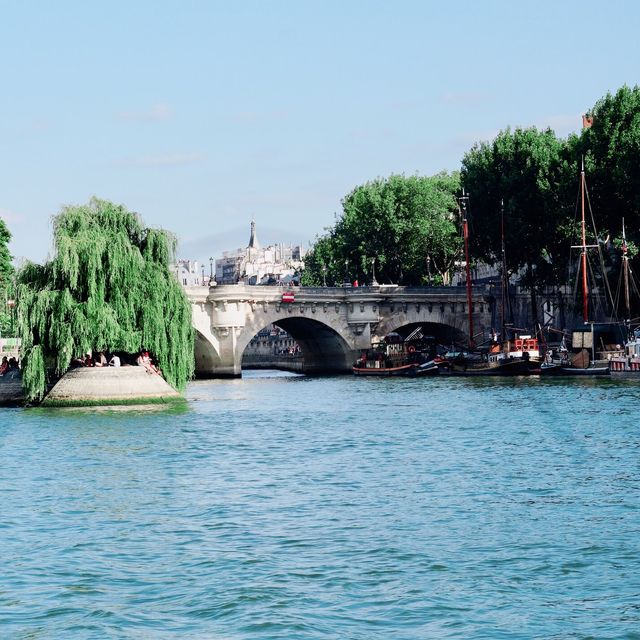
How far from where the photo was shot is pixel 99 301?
161 feet

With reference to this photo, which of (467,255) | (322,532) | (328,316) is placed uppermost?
(467,255)

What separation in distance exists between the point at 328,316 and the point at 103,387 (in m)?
44.8

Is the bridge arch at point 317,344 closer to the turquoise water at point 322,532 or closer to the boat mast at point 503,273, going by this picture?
the boat mast at point 503,273

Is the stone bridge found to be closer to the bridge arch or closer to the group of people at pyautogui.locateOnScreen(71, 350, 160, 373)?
the bridge arch

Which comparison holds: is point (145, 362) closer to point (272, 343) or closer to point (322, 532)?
point (322, 532)

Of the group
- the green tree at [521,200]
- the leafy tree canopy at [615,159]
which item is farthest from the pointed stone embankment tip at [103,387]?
the green tree at [521,200]

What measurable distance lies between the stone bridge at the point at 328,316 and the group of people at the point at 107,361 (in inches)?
1290

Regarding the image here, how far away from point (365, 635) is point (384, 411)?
3464 centimetres

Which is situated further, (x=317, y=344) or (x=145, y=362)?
(x=317, y=344)

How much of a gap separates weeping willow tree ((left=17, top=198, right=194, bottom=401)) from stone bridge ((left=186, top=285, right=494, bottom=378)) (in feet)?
104

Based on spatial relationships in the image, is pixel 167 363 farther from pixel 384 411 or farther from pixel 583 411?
pixel 583 411

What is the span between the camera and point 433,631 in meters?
16.4

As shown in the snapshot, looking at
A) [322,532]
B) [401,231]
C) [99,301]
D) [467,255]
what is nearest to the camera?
[322,532]

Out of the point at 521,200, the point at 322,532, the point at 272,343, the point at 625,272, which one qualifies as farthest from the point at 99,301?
the point at 272,343
